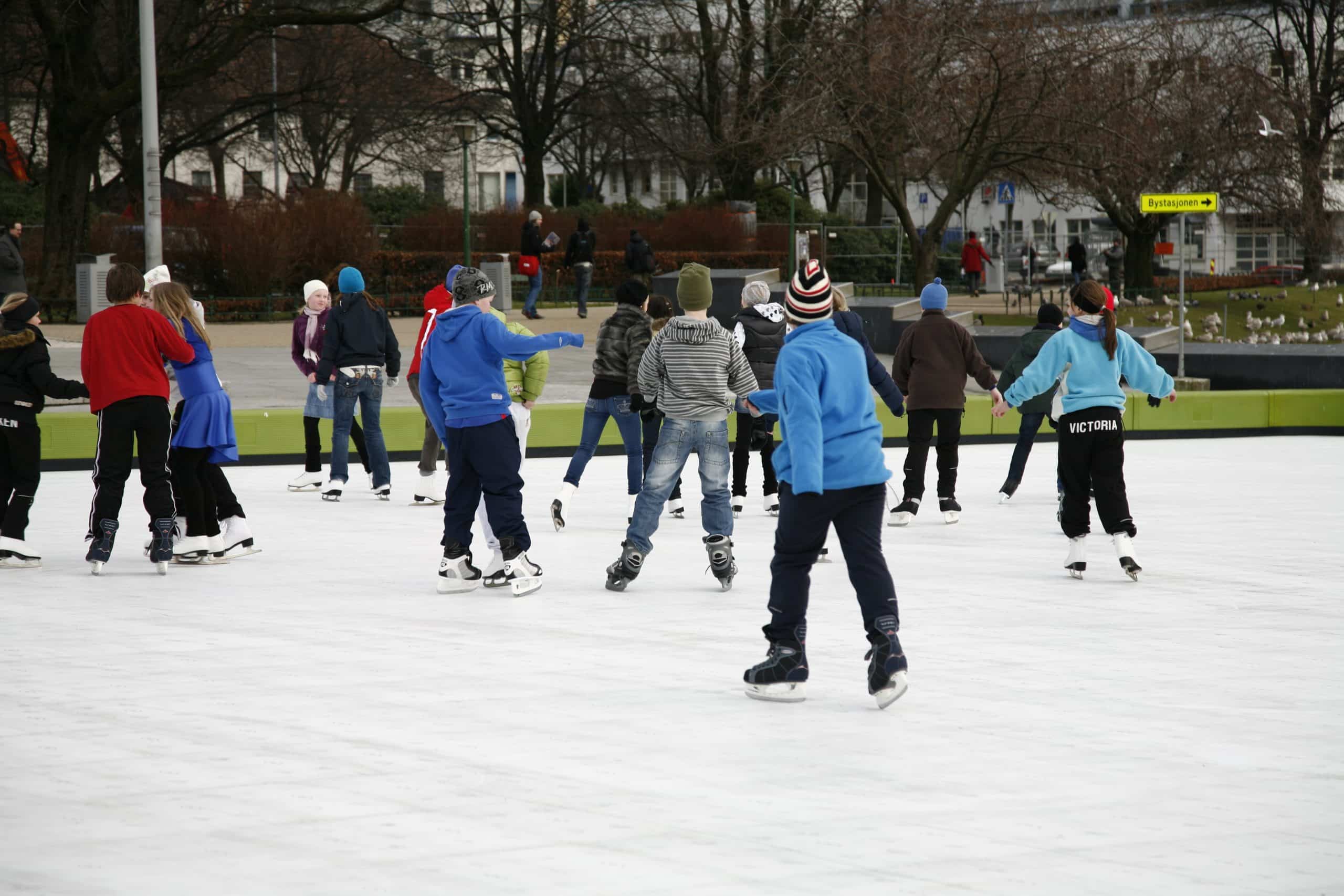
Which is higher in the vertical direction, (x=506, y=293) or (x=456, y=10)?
(x=456, y=10)

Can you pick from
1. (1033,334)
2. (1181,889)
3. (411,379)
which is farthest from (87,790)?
(1033,334)

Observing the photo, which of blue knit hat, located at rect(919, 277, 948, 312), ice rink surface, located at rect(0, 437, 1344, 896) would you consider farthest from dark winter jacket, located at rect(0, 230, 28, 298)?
blue knit hat, located at rect(919, 277, 948, 312)

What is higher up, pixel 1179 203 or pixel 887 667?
pixel 1179 203

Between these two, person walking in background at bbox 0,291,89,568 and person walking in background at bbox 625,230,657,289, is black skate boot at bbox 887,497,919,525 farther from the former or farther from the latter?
person walking in background at bbox 625,230,657,289

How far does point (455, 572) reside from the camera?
28.7ft

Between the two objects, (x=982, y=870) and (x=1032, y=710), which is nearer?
(x=982, y=870)

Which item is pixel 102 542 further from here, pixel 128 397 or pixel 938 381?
pixel 938 381

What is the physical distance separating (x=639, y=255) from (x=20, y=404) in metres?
21.5

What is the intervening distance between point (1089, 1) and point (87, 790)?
37067 millimetres

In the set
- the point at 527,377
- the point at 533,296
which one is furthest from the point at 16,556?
the point at 533,296

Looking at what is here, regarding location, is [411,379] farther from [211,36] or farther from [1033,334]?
[211,36]

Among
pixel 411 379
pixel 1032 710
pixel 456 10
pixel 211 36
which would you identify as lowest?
pixel 1032 710

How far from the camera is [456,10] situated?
43594 millimetres

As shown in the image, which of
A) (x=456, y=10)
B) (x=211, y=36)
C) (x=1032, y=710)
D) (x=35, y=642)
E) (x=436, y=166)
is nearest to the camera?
(x=1032, y=710)
